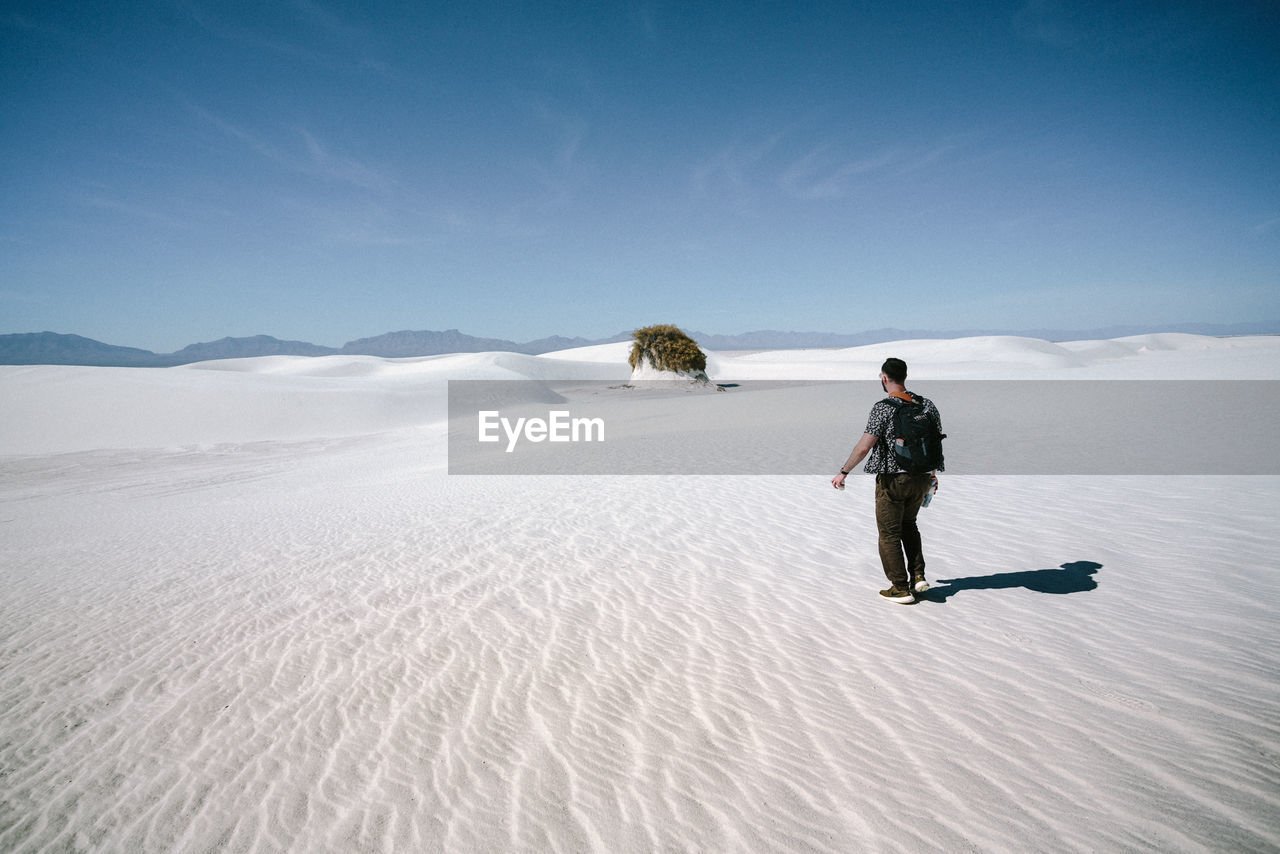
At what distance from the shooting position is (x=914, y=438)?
465 cm

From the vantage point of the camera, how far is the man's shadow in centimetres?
546

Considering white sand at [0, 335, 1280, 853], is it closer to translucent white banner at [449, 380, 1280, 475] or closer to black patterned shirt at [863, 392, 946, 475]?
black patterned shirt at [863, 392, 946, 475]

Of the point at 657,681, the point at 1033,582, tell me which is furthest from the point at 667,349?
the point at 657,681

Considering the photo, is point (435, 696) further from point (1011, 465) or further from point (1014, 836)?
point (1011, 465)

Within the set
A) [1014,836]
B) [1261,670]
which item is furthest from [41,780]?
[1261,670]

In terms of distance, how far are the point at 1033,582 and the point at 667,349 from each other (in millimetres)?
44028

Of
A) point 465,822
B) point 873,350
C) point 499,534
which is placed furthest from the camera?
point 873,350

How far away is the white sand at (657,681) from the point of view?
290cm

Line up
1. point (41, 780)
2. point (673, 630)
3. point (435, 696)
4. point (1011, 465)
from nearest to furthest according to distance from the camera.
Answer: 1. point (41, 780)
2. point (435, 696)
3. point (673, 630)
4. point (1011, 465)

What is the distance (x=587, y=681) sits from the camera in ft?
13.9

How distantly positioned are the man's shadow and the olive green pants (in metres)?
0.46

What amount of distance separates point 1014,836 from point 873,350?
9372cm

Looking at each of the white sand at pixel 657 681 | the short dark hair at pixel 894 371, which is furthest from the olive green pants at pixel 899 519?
the short dark hair at pixel 894 371

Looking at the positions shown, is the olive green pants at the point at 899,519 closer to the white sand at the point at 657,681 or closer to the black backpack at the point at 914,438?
the black backpack at the point at 914,438
